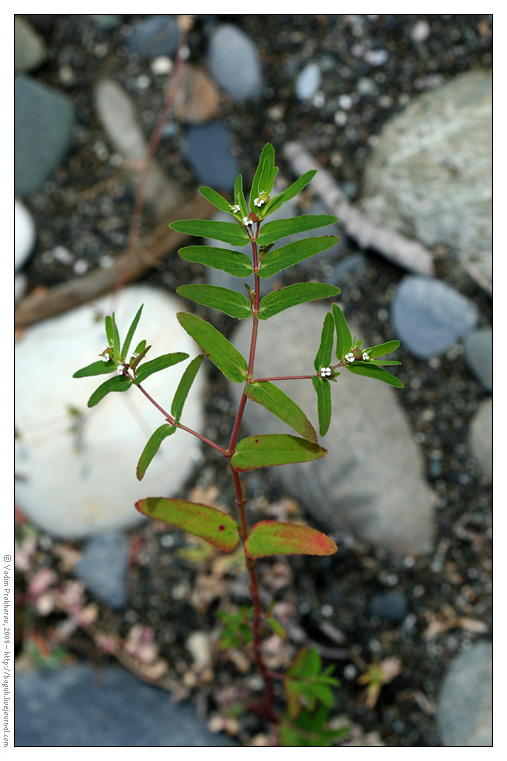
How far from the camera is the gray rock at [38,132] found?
261 centimetres

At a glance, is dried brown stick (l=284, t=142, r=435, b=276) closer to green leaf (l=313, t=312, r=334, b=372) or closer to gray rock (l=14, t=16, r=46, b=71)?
gray rock (l=14, t=16, r=46, b=71)

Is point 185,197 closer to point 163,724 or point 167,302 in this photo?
point 167,302

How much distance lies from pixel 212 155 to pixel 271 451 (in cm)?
188

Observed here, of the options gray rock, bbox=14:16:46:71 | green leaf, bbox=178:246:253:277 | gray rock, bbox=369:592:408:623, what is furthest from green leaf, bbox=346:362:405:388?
gray rock, bbox=14:16:46:71

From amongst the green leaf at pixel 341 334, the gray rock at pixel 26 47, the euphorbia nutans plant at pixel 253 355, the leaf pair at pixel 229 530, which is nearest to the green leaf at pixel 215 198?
the euphorbia nutans plant at pixel 253 355

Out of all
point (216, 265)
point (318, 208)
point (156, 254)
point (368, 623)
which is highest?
point (318, 208)

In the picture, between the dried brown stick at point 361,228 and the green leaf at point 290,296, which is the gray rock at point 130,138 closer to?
the dried brown stick at point 361,228

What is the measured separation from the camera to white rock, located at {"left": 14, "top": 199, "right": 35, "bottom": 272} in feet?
8.41

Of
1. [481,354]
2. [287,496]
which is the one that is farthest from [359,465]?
[481,354]

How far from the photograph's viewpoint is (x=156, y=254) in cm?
259

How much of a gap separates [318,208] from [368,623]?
1621mm

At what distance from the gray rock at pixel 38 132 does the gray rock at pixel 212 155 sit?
1.76 feet

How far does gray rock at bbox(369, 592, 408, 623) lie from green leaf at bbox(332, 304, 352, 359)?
1.53 m
